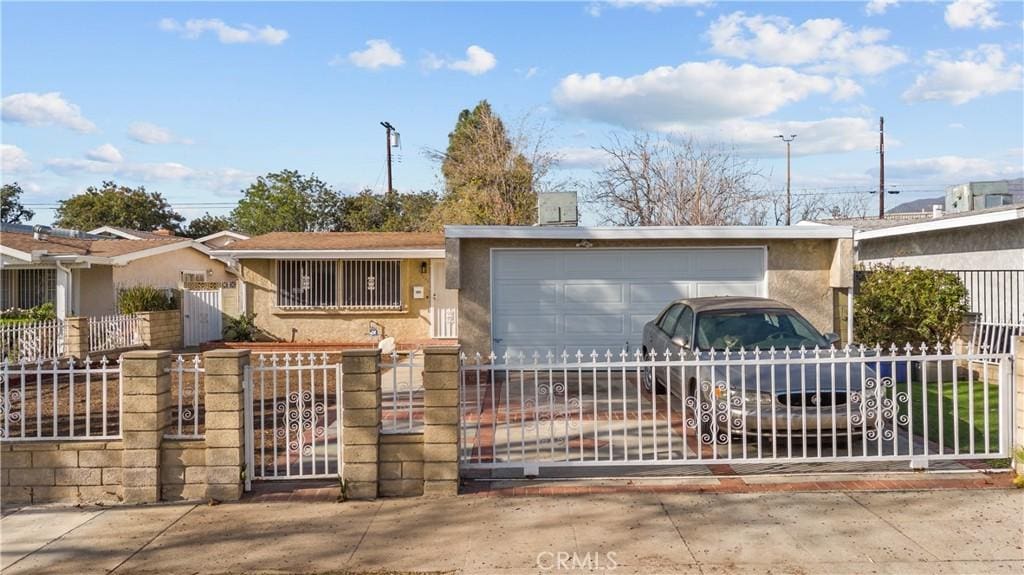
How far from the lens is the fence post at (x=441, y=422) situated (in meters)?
6.07

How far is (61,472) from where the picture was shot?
6.12 meters

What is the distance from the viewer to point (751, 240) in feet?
39.3

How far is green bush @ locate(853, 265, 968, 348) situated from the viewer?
11.6m

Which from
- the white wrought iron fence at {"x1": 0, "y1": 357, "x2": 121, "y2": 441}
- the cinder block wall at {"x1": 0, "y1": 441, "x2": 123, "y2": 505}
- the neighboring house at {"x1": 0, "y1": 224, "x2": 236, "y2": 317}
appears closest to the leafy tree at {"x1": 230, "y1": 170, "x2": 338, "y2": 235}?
the neighboring house at {"x1": 0, "y1": 224, "x2": 236, "y2": 317}

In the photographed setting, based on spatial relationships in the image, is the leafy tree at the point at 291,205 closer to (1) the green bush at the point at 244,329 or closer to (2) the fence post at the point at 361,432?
(1) the green bush at the point at 244,329

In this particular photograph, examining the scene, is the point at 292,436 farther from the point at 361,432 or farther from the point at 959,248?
the point at 959,248

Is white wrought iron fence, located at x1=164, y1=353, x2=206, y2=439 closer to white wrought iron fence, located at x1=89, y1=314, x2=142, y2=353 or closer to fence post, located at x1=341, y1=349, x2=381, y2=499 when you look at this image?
fence post, located at x1=341, y1=349, x2=381, y2=499

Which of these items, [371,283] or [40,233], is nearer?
[371,283]

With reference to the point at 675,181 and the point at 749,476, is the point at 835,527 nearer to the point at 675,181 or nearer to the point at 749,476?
the point at 749,476

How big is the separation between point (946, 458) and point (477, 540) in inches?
166

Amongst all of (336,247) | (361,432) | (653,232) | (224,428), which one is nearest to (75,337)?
(336,247)

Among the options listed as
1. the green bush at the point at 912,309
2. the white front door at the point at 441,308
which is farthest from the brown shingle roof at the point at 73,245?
the green bush at the point at 912,309

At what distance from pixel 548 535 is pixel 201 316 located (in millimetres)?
16571

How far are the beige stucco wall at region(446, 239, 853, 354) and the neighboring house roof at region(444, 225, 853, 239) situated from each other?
0.22 m
